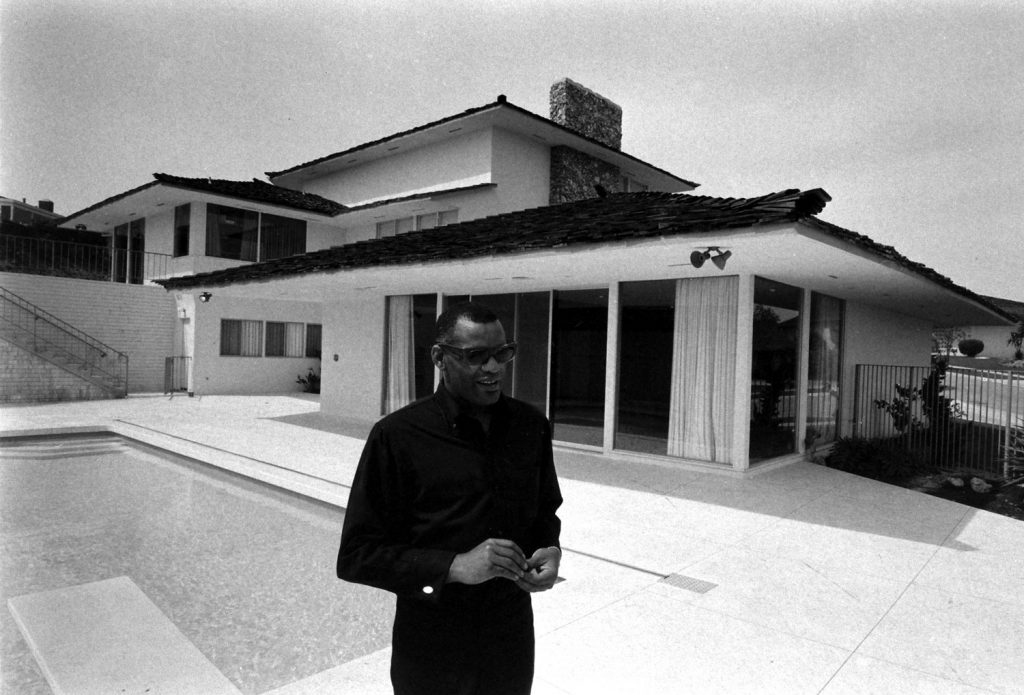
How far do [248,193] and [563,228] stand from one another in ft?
49.9

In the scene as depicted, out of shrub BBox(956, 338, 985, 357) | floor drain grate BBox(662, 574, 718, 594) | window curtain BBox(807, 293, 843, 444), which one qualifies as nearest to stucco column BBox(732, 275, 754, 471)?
window curtain BBox(807, 293, 843, 444)

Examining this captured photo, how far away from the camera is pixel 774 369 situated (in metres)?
9.24

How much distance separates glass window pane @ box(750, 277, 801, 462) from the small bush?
766mm

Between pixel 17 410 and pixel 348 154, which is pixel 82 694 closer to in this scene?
pixel 17 410

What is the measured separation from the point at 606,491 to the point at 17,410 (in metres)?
14.5

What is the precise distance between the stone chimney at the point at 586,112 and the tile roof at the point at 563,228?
7999 mm

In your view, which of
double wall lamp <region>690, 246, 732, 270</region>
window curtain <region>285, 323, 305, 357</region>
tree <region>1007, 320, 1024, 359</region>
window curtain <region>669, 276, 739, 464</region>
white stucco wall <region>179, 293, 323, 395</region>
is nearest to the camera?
double wall lamp <region>690, 246, 732, 270</region>

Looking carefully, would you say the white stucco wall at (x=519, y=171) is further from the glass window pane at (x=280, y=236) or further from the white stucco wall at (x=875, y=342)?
the glass window pane at (x=280, y=236)

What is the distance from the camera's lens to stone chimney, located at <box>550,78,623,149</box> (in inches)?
709

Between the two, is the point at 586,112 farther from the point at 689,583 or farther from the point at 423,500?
the point at 423,500

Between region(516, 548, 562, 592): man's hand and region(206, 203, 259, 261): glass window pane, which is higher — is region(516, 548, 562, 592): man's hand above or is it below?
below

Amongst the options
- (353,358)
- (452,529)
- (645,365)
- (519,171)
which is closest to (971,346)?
(519,171)

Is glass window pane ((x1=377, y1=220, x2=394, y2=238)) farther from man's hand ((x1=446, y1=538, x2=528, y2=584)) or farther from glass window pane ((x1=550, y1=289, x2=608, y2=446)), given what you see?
man's hand ((x1=446, y1=538, x2=528, y2=584))

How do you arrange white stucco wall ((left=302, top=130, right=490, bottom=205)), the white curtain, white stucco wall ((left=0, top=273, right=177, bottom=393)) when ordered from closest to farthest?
the white curtain, white stucco wall ((left=302, top=130, right=490, bottom=205)), white stucco wall ((left=0, top=273, right=177, bottom=393))
